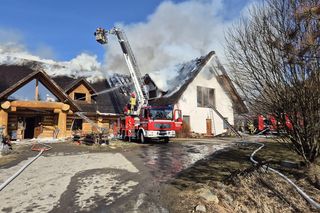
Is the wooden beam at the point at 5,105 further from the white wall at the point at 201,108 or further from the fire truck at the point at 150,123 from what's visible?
the white wall at the point at 201,108

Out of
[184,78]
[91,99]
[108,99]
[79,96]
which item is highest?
[184,78]

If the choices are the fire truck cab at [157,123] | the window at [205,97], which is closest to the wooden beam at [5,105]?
the fire truck cab at [157,123]

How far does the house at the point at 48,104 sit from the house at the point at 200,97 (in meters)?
5.39

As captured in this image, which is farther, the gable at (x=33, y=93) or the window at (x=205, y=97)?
the window at (x=205, y=97)

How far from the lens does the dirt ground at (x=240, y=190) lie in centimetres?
637

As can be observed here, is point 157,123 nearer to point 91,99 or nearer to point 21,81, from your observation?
point 21,81

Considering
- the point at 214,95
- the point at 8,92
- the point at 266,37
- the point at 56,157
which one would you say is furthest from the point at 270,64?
the point at 214,95

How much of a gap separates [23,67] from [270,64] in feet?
79.7

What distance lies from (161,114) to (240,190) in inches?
504

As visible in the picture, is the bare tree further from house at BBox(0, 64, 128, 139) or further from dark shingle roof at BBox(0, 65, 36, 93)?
dark shingle roof at BBox(0, 65, 36, 93)

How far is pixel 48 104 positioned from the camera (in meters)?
21.9

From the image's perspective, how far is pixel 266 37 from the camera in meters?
9.21

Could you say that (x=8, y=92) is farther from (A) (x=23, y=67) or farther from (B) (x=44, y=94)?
(A) (x=23, y=67)

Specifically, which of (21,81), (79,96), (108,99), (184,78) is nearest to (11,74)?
(21,81)
